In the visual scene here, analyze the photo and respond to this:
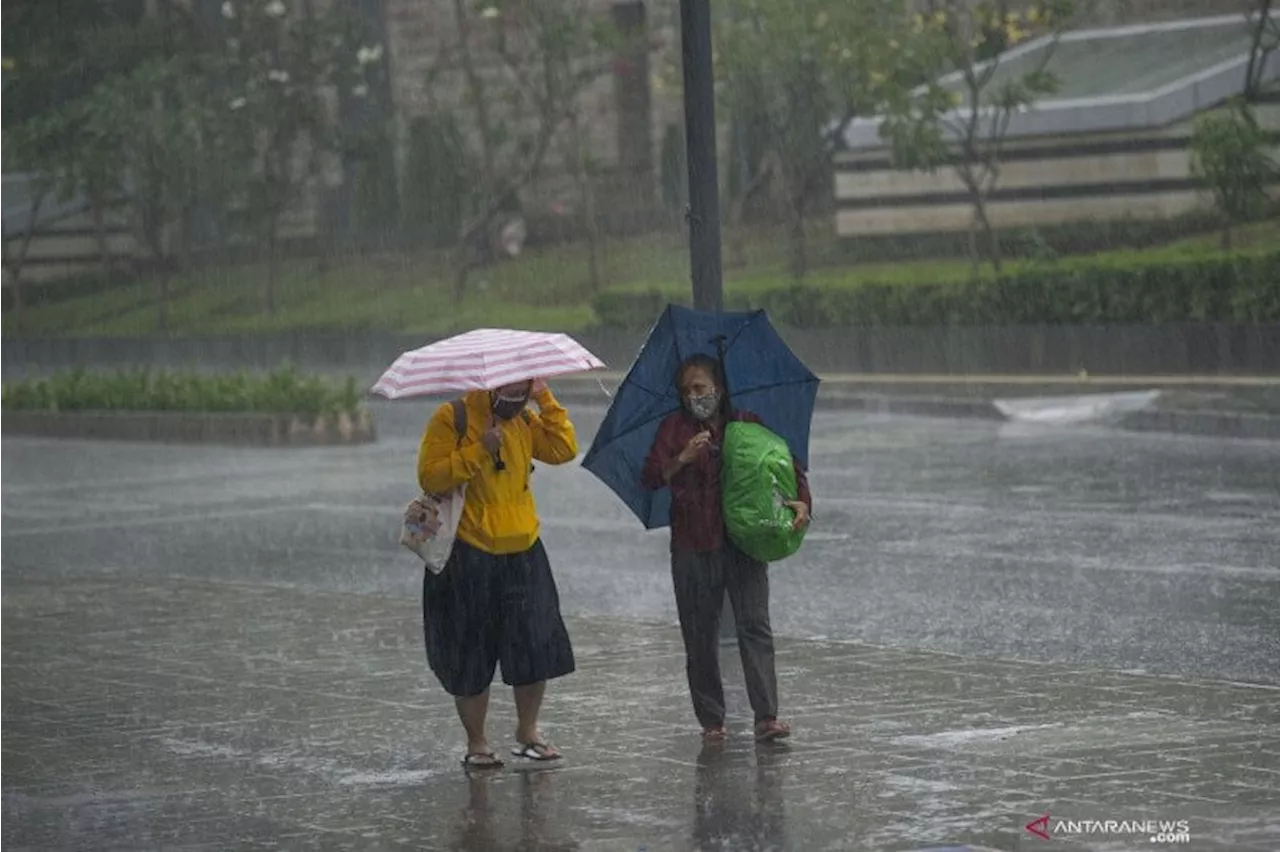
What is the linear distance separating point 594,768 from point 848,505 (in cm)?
955

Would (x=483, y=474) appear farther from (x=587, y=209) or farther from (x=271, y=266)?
(x=271, y=266)

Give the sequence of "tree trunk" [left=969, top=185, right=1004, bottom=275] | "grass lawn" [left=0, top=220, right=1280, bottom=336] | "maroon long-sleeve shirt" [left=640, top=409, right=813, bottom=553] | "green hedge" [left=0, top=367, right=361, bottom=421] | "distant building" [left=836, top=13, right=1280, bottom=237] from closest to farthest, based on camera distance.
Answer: "maroon long-sleeve shirt" [left=640, top=409, right=813, bottom=553]
"green hedge" [left=0, top=367, right=361, bottom=421]
"tree trunk" [left=969, top=185, right=1004, bottom=275]
"distant building" [left=836, top=13, right=1280, bottom=237]
"grass lawn" [left=0, top=220, right=1280, bottom=336]

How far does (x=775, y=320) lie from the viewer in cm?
3534

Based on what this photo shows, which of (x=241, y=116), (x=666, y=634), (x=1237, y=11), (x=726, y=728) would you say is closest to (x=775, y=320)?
(x=1237, y=11)

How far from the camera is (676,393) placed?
948 cm

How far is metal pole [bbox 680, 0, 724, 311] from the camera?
11.5 meters

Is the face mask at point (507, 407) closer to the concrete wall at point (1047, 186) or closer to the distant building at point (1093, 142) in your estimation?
the concrete wall at point (1047, 186)

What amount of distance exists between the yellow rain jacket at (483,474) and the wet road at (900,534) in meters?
3.13

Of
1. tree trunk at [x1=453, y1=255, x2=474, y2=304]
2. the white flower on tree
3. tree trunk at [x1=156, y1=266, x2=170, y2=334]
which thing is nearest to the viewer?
tree trunk at [x1=453, y1=255, x2=474, y2=304]

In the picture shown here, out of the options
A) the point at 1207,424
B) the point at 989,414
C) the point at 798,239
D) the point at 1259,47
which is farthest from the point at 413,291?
the point at 1207,424

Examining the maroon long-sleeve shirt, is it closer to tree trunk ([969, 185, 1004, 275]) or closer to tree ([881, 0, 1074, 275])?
tree trunk ([969, 185, 1004, 275])

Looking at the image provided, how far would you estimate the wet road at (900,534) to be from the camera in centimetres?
1255

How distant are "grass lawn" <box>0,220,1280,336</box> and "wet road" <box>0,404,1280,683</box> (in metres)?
14.8

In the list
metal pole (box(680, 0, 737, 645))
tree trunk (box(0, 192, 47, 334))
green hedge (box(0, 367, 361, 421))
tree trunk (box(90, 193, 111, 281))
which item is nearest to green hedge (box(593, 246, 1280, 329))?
green hedge (box(0, 367, 361, 421))
